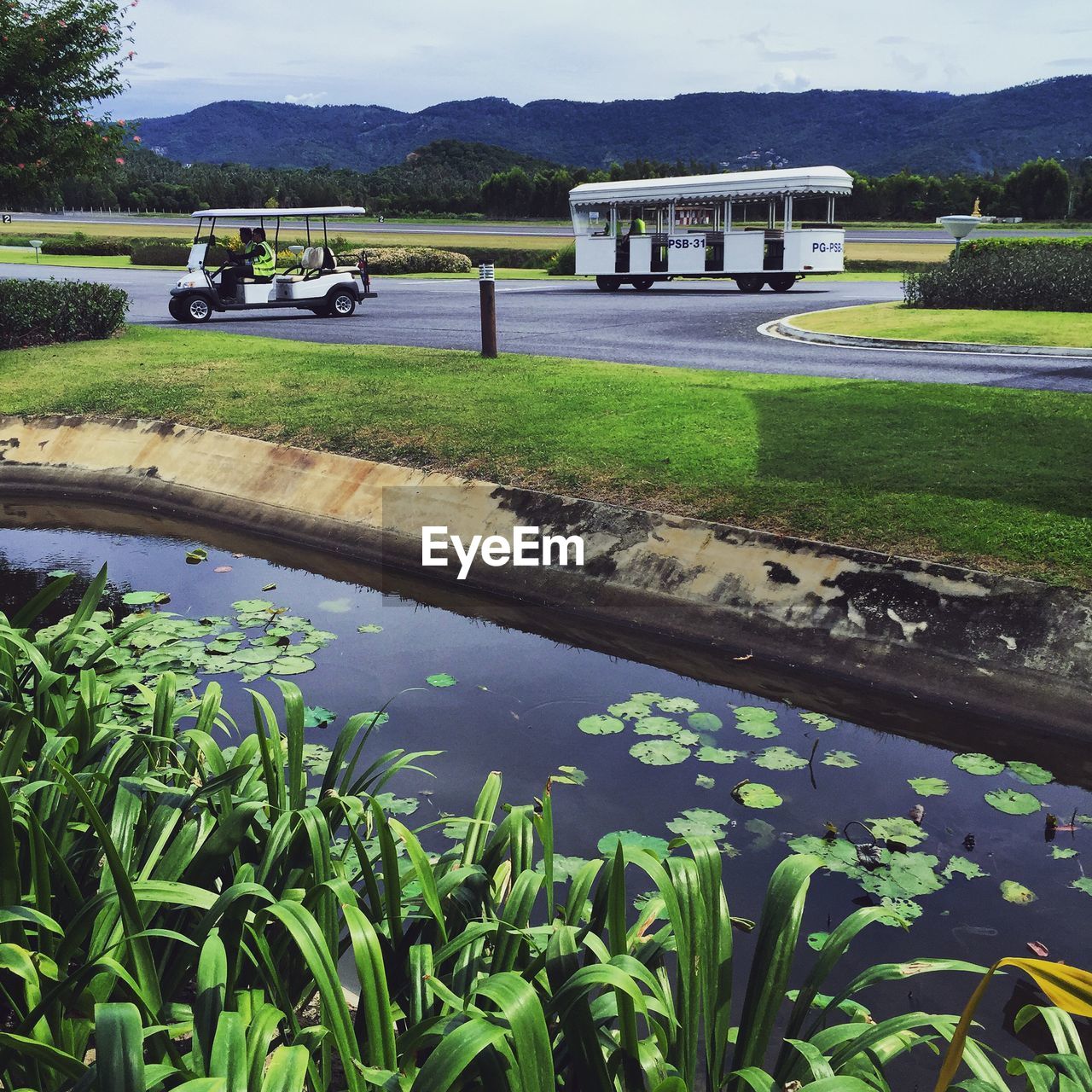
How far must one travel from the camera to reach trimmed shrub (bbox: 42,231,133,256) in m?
42.2

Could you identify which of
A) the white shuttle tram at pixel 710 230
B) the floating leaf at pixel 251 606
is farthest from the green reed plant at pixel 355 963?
the white shuttle tram at pixel 710 230

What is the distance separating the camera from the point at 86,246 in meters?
43.1

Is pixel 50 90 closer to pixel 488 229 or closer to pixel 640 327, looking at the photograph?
pixel 640 327

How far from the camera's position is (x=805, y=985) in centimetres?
279

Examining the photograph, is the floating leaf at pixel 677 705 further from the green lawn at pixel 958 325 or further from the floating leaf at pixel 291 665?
the green lawn at pixel 958 325

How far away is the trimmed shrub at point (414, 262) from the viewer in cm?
3416

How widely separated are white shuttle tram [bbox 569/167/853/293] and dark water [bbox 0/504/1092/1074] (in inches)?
770

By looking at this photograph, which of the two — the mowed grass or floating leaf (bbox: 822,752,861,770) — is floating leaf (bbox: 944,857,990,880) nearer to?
floating leaf (bbox: 822,752,861,770)

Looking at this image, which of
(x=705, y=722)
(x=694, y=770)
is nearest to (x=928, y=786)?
(x=694, y=770)

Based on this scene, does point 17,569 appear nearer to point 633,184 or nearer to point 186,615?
point 186,615

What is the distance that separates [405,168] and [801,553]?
98.5 m

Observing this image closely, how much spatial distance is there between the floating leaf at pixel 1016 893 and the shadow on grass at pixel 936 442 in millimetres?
3757

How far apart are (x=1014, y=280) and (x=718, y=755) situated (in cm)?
1736

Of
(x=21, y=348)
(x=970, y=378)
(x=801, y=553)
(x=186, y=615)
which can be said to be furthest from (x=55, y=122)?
(x=801, y=553)
